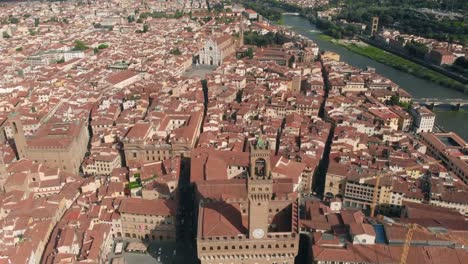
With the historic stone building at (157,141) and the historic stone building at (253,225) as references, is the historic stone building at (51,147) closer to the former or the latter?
the historic stone building at (157,141)

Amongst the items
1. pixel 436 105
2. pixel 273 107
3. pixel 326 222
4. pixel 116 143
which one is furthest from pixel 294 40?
pixel 326 222

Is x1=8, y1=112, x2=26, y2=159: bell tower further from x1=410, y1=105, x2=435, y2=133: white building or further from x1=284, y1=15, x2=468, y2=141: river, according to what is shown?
x1=284, y1=15, x2=468, y2=141: river

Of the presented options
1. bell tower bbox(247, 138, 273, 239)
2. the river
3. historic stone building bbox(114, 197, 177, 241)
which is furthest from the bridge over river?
bell tower bbox(247, 138, 273, 239)

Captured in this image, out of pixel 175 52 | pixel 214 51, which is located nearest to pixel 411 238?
pixel 214 51

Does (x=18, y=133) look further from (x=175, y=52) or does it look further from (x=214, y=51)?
(x=175, y=52)

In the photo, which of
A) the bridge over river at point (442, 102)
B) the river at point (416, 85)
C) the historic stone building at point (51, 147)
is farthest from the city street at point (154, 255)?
the bridge over river at point (442, 102)

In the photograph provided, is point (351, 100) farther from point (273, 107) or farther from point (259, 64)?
point (259, 64)

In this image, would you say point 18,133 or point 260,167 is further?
point 18,133
